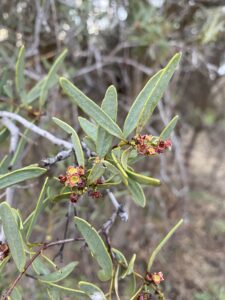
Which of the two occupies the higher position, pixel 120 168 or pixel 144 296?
pixel 120 168

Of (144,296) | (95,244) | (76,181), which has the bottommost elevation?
(144,296)

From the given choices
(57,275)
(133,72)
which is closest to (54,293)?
(57,275)

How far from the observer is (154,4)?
175cm

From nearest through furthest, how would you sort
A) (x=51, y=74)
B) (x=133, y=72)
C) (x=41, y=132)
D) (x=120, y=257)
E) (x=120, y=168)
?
(x=120, y=168) < (x=120, y=257) < (x=41, y=132) < (x=51, y=74) < (x=133, y=72)

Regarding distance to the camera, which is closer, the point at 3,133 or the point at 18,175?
the point at 18,175

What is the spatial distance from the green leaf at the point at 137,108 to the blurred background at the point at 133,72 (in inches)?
14.0

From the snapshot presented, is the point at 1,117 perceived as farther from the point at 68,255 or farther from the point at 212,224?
the point at 212,224

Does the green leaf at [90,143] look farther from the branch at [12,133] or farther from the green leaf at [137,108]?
the branch at [12,133]

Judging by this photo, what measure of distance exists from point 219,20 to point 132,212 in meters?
1.07

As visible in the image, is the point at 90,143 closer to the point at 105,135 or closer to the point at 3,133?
the point at 105,135

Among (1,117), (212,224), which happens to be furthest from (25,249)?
(212,224)

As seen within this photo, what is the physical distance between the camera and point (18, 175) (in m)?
0.64

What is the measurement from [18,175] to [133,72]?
1.34 metres

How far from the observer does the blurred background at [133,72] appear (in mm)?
1503
